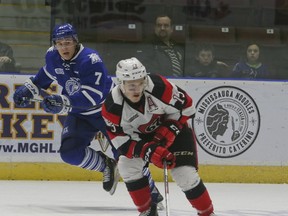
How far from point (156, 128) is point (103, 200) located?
155cm

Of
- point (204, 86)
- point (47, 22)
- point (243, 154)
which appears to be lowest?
point (243, 154)

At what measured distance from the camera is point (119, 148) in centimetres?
445

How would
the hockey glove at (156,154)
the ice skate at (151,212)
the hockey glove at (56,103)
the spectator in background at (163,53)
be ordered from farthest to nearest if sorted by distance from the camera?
the spectator in background at (163,53) < the hockey glove at (56,103) < the ice skate at (151,212) < the hockey glove at (156,154)

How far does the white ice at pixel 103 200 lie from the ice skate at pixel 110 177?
126 millimetres

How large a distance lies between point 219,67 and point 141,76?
9.58ft

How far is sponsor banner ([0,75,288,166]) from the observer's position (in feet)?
22.2

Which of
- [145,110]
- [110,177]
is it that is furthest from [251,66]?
[145,110]

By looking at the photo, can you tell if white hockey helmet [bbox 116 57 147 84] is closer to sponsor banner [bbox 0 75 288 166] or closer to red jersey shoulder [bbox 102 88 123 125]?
red jersey shoulder [bbox 102 88 123 125]

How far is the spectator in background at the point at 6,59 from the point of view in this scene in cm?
682

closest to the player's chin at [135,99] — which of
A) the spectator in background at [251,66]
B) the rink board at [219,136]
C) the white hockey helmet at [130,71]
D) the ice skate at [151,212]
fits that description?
the white hockey helmet at [130,71]

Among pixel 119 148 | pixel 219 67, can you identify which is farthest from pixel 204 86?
pixel 119 148

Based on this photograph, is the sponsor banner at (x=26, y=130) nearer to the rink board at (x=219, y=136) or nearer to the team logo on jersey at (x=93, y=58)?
the rink board at (x=219, y=136)

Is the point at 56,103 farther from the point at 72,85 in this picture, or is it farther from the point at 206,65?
the point at 206,65

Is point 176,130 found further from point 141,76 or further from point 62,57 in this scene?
point 62,57
